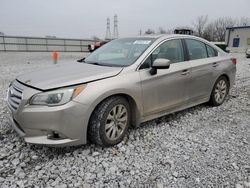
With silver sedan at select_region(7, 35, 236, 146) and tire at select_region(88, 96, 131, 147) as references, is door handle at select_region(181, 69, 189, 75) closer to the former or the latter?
silver sedan at select_region(7, 35, 236, 146)

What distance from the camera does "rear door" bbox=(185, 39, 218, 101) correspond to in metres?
3.78

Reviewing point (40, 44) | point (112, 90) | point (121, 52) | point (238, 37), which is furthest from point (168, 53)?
point (238, 37)

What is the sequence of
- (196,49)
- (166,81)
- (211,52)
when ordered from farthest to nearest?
(211,52), (196,49), (166,81)

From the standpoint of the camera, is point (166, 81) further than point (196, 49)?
No

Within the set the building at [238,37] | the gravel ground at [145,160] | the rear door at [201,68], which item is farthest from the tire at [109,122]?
the building at [238,37]

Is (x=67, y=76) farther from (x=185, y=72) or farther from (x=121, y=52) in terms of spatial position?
(x=185, y=72)

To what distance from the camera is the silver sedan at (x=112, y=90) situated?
2.38 m

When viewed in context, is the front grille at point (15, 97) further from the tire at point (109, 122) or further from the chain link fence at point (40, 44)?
the chain link fence at point (40, 44)

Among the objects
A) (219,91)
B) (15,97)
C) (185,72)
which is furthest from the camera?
(219,91)

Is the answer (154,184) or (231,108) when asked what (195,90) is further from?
(154,184)

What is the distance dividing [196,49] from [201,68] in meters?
0.39

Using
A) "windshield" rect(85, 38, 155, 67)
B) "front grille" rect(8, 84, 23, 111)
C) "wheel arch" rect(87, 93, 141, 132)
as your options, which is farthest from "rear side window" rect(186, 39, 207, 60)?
→ "front grille" rect(8, 84, 23, 111)

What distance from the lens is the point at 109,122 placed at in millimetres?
2766

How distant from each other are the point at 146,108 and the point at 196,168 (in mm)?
1050
